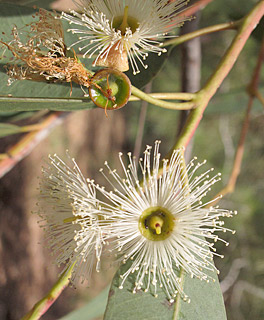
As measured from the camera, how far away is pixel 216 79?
2.31 ft

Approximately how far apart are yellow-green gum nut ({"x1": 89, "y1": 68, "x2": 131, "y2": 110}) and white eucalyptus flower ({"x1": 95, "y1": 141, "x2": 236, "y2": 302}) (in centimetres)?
11

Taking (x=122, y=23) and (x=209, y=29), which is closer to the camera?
(x=122, y=23)

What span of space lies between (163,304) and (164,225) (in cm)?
14

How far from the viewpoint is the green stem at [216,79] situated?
663mm

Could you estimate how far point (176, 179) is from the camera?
67 centimetres

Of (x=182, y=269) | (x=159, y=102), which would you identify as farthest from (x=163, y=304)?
(x=159, y=102)

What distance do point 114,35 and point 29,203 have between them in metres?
1.93

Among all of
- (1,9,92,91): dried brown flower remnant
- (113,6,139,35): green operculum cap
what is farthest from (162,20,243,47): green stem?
(1,9,92,91): dried brown flower remnant

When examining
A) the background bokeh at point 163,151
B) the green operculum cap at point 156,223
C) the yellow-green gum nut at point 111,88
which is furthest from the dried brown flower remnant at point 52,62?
the background bokeh at point 163,151

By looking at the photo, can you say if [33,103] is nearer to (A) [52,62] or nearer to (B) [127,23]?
(A) [52,62]

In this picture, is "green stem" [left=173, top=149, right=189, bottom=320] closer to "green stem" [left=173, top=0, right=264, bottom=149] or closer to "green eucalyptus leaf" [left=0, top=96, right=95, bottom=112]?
"green stem" [left=173, top=0, right=264, bottom=149]

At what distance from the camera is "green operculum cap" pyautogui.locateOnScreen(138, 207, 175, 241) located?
2.36ft

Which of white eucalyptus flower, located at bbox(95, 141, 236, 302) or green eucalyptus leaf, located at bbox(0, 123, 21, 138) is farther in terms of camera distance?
green eucalyptus leaf, located at bbox(0, 123, 21, 138)

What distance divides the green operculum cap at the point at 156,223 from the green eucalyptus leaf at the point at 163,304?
76 mm
